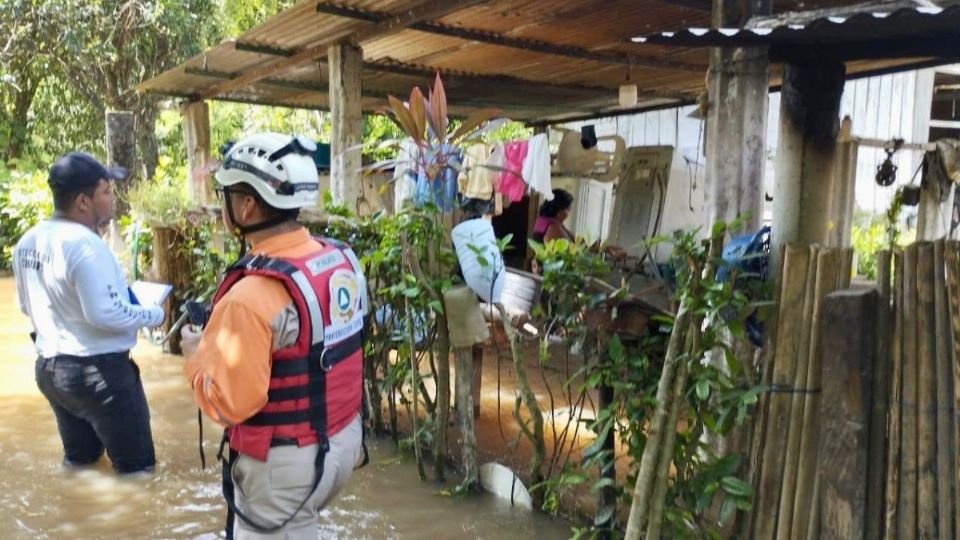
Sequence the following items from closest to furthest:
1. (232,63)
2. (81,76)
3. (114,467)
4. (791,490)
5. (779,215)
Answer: (791,490)
(779,215)
(114,467)
(232,63)
(81,76)

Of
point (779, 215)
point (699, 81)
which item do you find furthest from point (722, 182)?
point (699, 81)

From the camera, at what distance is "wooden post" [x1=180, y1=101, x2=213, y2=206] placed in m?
11.2

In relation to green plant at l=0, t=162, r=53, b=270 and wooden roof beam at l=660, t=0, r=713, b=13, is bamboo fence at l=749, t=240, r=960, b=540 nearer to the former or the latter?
wooden roof beam at l=660, t=0, r=713, b=13

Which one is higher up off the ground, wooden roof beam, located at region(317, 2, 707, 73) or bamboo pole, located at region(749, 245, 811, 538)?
wooden roof beam, located at region(317, 2, 707, 73)

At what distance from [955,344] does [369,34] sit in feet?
18.7

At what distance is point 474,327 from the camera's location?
4.27 meters

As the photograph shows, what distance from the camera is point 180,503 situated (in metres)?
4.49

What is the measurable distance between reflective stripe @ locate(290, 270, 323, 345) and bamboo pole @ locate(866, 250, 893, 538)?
179cm

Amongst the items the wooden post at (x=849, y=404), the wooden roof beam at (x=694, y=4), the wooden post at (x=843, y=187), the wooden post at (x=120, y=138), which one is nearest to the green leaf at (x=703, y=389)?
the wooden post at (x=849, y=404)

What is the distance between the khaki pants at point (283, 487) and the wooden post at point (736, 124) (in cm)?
231

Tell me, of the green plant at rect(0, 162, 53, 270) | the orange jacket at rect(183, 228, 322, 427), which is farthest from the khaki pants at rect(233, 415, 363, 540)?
the green plant at rect(0, 162, 53, 270)

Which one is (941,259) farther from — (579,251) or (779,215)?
(579,251)

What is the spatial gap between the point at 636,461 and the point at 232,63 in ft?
24.4

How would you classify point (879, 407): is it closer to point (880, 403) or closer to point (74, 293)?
point (880, 403)
